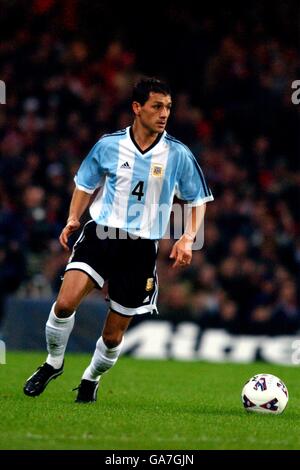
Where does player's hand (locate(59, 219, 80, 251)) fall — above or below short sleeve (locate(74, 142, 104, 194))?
below

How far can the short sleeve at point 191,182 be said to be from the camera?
8.70 metres

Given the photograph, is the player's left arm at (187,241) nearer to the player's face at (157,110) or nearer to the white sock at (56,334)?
the player's face at (157,110)

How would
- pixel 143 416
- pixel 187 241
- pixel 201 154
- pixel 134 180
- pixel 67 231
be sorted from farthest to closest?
pixel 201 154 < pixel 134 180 < pixel 187 241 < pixel 67 231 < pixel 143 416

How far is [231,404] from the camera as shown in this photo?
936 cm

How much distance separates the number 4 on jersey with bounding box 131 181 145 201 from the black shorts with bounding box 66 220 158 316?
325 mm

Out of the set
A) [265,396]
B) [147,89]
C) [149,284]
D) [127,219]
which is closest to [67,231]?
[127,219]

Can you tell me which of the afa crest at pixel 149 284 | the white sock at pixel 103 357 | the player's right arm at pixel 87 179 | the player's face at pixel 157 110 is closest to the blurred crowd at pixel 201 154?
the white sock at pixel 103 357

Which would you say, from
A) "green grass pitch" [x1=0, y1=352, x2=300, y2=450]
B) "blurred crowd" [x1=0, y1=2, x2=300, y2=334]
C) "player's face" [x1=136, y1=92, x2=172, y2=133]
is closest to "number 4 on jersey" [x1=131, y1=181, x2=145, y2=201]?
"player's face" [x1=136, y1=92, x2=172, y2=133]

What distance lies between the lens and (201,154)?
19297 millimetres

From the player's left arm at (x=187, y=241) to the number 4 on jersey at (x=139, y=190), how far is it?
450 mm

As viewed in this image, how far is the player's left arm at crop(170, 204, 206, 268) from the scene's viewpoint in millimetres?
8367

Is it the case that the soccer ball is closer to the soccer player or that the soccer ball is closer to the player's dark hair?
the soccer player

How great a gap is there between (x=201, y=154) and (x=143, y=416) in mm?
11660

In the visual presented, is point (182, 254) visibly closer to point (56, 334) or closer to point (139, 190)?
point (139, 190)
